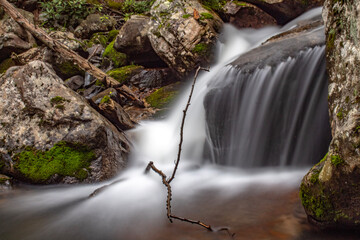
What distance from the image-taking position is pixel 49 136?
3.84 m

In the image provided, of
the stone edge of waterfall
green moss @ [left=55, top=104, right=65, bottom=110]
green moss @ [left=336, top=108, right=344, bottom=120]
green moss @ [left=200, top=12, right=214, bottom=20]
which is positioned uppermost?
green moss @ [left=200, top=12, right=214, bottom=20]

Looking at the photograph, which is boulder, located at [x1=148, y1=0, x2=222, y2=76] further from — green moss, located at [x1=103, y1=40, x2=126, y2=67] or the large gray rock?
the large gray rock

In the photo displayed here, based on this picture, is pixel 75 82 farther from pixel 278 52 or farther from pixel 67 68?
pixel 278 52

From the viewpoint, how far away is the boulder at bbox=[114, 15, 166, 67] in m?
8.83

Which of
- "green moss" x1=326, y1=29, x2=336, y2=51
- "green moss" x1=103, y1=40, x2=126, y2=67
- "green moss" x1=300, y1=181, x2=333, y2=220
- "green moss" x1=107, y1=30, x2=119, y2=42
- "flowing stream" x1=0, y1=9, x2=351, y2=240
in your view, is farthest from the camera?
"green moss" x1=107, y1=30, x2=119, y2=42

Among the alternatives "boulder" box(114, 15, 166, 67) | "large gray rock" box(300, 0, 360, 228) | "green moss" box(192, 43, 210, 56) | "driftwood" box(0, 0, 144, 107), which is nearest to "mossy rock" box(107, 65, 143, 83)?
"boulder" box(114, 15, 166, 67)

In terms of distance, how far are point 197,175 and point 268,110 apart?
1.56m

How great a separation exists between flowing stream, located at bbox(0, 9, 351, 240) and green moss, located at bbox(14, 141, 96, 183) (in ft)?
0.69

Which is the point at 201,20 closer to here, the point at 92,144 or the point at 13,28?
the point at 92,144

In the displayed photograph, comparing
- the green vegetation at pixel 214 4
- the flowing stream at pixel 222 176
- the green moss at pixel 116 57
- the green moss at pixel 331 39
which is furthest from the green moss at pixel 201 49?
the green moss at pixel 331 39

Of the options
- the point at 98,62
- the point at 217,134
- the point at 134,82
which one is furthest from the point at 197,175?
the point at 98,62

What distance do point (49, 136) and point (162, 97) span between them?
4.19 meters

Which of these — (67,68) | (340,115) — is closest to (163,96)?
(67,68)

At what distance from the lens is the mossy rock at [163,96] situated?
7383mm
